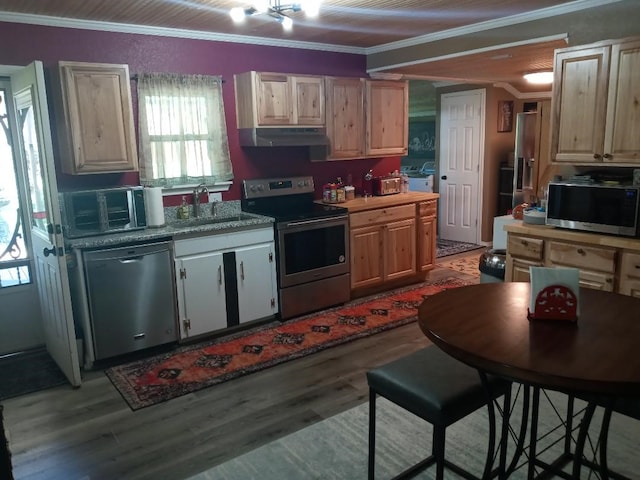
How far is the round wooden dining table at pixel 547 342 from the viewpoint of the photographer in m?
1.44

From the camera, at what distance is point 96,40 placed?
376cm

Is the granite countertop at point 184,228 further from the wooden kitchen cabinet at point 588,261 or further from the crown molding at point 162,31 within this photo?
the wooden kitchen cabinet at point 588,261

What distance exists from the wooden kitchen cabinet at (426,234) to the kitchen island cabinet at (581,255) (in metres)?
1.57

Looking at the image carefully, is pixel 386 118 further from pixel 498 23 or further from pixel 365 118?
pixel 498 23

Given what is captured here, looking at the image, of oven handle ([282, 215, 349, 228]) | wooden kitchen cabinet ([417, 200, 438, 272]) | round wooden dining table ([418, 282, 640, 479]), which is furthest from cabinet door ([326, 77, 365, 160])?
round wooden dining table ([418, 282, 640, 479])

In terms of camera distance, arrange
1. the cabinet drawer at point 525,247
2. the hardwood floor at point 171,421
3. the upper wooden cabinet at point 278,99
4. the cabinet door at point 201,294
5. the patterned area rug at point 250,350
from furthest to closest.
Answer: the upper wooden cabinet at point 278,99 → the cabinet door at point 201,294 → the cabinet drawer at point 525,247 → the patterned area rug at point 250,350 → the hardwood floor at point 171,421

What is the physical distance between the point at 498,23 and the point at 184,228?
115 inches

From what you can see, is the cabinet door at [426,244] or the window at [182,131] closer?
the window at [182,131]

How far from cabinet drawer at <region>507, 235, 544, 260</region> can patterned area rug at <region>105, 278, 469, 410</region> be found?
110 cm

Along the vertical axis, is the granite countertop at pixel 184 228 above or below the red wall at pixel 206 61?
below

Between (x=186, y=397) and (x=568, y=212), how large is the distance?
Answer: 2.81m

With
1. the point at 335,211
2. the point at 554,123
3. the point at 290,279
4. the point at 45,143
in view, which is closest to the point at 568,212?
the point at 554,123

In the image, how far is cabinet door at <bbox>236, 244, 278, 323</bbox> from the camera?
4098 mm

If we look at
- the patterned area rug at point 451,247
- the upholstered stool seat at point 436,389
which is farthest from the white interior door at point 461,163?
the upholstered stool seat at point 436,389
